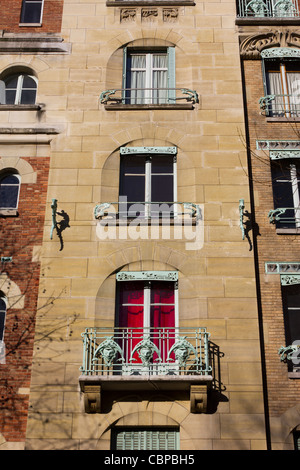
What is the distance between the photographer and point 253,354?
14930 millimetres

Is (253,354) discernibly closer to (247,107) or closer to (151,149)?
(151,149)

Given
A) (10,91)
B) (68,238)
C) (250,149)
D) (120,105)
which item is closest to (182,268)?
(68,238)

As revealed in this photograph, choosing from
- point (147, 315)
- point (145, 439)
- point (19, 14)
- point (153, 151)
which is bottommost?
point (145, 439)

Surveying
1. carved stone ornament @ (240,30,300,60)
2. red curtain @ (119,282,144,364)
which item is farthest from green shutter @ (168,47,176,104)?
red curtain @ (119,282,144,364)

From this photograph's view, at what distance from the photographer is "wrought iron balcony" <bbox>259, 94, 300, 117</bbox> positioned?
18.5m

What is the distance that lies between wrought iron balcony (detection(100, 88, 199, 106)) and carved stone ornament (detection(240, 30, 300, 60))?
248 centimetres

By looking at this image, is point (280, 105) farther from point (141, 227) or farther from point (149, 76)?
point (141, 227)

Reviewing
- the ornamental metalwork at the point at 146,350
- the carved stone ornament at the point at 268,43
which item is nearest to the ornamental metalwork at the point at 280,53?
the carved stone ornament at the point at 268,43

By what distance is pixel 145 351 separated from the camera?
14258 millimetres

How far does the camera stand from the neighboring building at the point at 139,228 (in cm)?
1431

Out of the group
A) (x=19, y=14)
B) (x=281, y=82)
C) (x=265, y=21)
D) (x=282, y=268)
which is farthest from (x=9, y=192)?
(x=265, y=21)

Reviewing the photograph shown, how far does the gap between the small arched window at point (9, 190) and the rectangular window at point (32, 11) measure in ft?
19.7

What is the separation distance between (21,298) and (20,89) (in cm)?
714
